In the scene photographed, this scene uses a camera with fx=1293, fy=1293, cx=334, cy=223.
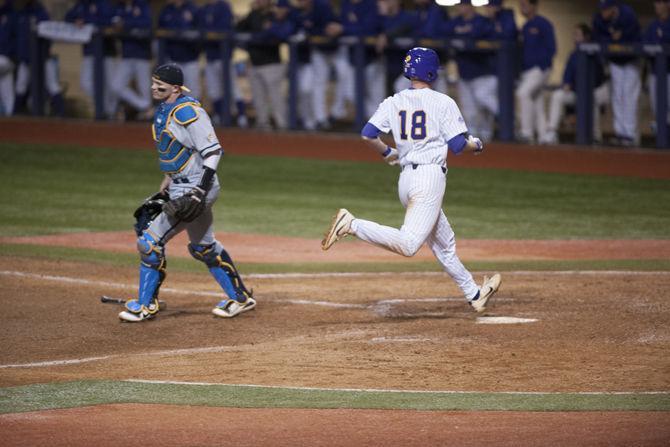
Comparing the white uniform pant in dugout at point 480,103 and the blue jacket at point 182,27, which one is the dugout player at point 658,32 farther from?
the blue jacket at point 182,27

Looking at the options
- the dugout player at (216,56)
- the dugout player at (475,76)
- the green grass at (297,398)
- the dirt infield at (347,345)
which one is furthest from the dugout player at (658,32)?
the green grass at (297,398)

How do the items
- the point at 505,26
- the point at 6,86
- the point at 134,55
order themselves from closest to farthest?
the point at 505,26
the point at 134,55
the point at 6,86

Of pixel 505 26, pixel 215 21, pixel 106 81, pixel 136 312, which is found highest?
pixel 505 26

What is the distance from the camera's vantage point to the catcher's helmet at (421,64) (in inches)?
325

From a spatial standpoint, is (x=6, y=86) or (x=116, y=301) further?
(x=6, y=86)

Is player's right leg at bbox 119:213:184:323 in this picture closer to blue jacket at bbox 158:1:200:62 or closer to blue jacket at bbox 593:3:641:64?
blue jacket at bbox 593:3:641:64

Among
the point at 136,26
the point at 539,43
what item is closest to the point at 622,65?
the point at 539,43

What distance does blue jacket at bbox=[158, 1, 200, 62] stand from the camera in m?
21.1

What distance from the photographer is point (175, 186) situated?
8.64 metres

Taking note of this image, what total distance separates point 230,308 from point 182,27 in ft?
42.1

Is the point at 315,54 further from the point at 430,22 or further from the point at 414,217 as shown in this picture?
the point at 414,217

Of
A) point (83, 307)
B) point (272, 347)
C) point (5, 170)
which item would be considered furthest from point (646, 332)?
point (5, 170)

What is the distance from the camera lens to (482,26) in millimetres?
18547

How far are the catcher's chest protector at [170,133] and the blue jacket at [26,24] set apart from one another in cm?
1452
